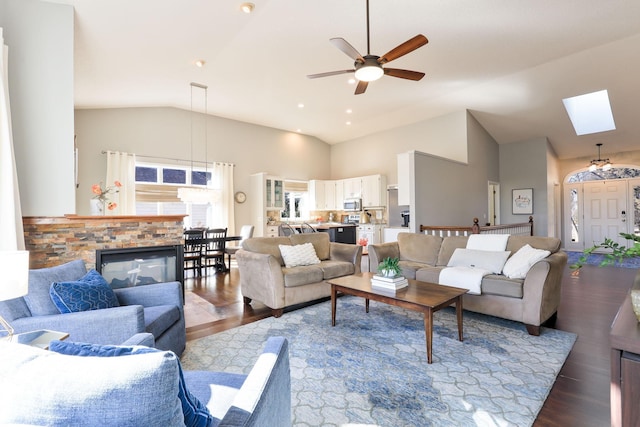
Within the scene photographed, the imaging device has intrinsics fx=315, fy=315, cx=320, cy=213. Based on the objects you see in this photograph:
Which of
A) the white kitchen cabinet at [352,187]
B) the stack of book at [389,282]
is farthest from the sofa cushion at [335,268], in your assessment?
the white kitchen cabinet at [352,187]

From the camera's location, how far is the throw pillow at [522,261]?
10.2 ft

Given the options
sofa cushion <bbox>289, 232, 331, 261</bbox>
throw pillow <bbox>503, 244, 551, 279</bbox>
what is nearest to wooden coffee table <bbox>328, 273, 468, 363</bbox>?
throw pillow <bbox>503, 244, 551, 279</bbox>

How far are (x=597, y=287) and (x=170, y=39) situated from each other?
22.2 ft

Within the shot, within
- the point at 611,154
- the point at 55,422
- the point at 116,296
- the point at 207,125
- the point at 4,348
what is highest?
the point at 207,125

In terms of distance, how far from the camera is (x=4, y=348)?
72 cm

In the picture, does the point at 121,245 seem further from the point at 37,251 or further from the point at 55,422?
the point at 55,422

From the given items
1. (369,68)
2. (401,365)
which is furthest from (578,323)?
(369,68)

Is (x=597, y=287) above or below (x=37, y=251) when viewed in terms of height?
below

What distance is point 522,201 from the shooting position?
26.4ft

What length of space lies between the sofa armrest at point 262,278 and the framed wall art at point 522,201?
7176 millimetres

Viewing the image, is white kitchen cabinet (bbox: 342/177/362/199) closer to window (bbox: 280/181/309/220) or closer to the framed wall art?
window (bbox: 280/181/309/220)

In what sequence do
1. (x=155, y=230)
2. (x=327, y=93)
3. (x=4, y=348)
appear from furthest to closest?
1. (x=327, y=93)
2. (x=155, y=230)
3. (x=4, y=348)

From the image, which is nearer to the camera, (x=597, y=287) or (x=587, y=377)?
(x=587, y=377)

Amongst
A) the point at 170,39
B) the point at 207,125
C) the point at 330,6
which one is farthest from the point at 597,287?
the point at 207,125
